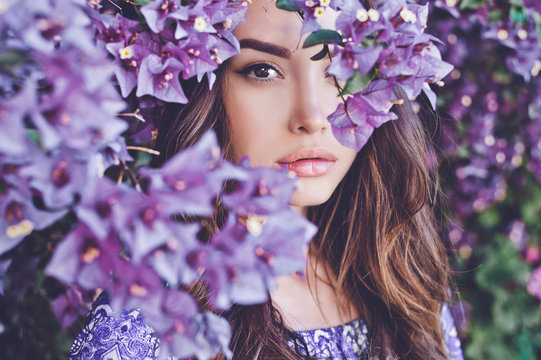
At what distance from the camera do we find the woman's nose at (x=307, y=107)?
1.02 m

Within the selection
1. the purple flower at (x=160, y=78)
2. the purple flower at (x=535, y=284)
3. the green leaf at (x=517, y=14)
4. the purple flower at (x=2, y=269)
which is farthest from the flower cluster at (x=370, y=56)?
the purple flower at (x=535, y=284)

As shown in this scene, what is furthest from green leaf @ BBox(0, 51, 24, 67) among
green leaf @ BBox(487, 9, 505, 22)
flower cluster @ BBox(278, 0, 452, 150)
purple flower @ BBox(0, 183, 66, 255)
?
green leaf @ BBox(487, 9, 505, 22)

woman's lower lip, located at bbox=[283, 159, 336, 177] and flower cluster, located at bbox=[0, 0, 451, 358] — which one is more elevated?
flower cluster, located at bbox=[0, 0, 451, 358]

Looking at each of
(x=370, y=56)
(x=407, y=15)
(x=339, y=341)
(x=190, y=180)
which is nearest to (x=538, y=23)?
(x=407, y=15)

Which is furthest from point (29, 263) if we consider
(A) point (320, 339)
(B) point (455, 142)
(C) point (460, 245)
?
(C) point (460, 245)

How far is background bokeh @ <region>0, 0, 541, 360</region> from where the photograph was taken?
5.85 feet

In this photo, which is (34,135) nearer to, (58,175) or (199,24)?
(58,175)

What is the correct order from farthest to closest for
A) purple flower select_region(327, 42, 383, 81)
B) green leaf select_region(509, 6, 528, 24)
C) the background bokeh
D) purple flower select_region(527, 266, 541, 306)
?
1. purple flower select_region(527, 266, 541, 306)
2. the background bokeh
3. green leaf select_region(509, 6, 528, 24)
4. purple flower select_region(327, 42, 383, 81)

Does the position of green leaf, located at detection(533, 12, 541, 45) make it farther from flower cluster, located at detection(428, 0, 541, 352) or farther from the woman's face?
the woman's face

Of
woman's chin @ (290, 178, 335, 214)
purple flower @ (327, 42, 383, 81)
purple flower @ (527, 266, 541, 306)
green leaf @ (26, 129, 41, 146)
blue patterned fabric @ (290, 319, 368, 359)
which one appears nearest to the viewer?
green leaf @ (26, 129, 41, 146)

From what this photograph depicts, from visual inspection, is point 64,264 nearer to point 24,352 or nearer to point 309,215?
point 24,352

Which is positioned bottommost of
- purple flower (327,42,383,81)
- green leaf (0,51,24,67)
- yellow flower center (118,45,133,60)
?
yellow flower center (118,45,133,60)

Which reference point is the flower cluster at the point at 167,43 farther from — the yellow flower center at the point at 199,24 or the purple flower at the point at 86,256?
the purple flower at the point at 86,256

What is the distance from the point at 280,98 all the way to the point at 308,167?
0.56 feet
